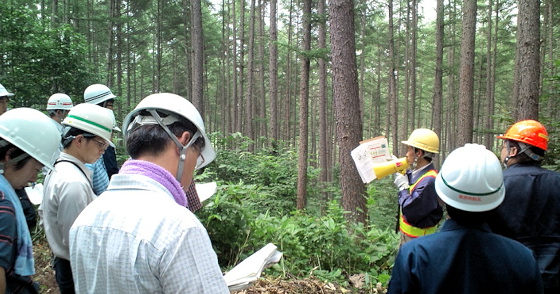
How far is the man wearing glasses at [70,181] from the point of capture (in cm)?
240

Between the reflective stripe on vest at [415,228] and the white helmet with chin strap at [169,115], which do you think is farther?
the reflective stripe on vest at [415,228]

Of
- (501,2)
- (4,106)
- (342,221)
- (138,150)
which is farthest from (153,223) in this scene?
(501,2)

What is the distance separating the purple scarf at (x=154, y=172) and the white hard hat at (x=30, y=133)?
100 centimetres

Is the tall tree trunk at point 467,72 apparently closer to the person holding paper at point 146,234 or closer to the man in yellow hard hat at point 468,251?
the man in yellow hard hat at point 468,251

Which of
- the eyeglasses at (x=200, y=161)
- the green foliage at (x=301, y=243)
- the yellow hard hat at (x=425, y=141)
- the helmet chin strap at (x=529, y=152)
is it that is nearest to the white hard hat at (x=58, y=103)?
the green foliage at (x=301, y=243)

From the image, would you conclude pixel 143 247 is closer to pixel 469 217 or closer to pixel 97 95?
pixel 469 217

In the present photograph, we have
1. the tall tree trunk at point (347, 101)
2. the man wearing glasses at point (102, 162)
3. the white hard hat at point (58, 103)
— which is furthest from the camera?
the tall tree trunk at point (347, 101)

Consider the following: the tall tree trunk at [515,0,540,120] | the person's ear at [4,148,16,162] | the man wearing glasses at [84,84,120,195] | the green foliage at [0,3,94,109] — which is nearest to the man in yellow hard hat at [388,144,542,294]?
the person's ear at [4,148,16,162]

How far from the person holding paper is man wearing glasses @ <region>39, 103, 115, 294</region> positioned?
1.46 metres

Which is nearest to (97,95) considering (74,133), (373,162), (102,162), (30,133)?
(102,162)

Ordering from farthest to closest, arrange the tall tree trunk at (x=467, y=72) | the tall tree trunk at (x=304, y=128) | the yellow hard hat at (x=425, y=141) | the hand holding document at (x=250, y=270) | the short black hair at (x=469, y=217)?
the tall tree trunk at (x=467, y=72) < the tall tree trunk at (x=304, y=128) < the yellow hard hat at (x=425, y=141) < the hand holding document at (x=250, y=270) < the short black hair at (x=469, y=217)

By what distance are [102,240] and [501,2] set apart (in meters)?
27.6

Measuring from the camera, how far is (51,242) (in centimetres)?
247

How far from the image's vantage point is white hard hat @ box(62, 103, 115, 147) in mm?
2656
